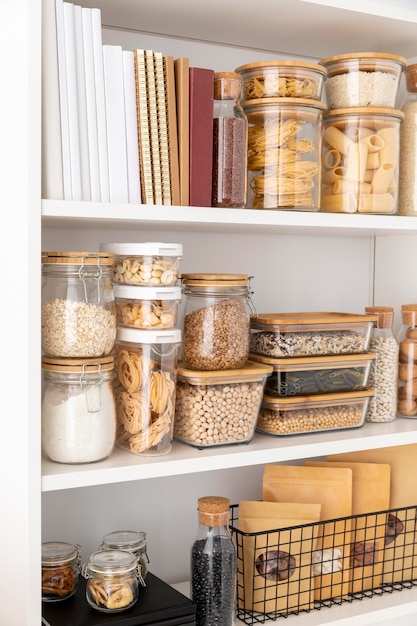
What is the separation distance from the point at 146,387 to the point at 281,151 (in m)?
0.47

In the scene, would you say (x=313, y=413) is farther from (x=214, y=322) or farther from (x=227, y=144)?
(x=227, y=144)

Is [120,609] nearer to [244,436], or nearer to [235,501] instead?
[244,436]

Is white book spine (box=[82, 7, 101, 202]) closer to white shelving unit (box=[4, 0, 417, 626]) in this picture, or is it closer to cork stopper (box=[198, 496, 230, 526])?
white shelving unit (box=[4, 0, 417, 626])

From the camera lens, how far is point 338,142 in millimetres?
1444

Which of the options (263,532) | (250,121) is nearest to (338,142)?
(250,121)

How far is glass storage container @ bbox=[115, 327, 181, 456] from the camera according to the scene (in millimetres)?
1262

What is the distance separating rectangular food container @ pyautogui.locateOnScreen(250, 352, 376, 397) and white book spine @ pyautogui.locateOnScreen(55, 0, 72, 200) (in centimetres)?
50

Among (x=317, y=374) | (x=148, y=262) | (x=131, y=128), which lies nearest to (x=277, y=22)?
(x=131, y=128)

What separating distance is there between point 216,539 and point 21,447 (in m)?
0.38

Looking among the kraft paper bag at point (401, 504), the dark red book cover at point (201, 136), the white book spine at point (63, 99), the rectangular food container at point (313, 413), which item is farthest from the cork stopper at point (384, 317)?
the white book spine at point (63, 99)

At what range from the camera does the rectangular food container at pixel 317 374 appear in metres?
1.43

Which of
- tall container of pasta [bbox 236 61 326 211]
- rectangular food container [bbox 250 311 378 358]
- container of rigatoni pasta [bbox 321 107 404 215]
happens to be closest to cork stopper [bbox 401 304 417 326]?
rectangular food container [bbox 250 311 378 358]

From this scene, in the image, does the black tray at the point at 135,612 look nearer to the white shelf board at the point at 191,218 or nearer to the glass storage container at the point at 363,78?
the white shelf board at the point at 191,218

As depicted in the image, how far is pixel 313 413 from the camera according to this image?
146 centimetres
